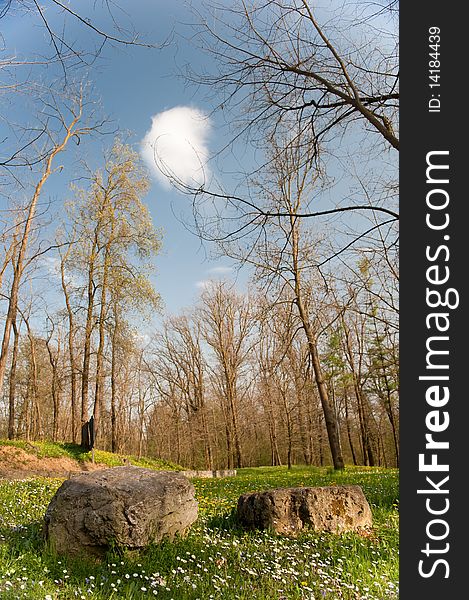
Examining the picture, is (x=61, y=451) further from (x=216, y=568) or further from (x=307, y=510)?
(x=216, y=568)

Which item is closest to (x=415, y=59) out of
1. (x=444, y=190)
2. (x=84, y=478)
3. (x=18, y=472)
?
(x=444, y=190)

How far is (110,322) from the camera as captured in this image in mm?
21375

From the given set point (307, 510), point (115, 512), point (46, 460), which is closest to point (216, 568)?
point (115, 512)

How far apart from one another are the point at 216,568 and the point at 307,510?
1830 millimetres

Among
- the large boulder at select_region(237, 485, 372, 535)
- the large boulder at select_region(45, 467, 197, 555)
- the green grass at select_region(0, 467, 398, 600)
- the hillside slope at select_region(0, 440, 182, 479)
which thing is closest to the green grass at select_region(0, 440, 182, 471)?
the hillside slope at select_region(0, 440, 182, 479)

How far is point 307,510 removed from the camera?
628 centimetres

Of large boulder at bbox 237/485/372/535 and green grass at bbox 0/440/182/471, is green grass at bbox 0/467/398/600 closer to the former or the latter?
large boulder at bbox 237/485/372/535

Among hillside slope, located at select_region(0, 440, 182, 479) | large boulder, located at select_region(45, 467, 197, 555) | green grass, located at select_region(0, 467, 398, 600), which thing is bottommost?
hillside slope, located at select_region(0, 440, 182, 479)

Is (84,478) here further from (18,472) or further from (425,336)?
(18,472)

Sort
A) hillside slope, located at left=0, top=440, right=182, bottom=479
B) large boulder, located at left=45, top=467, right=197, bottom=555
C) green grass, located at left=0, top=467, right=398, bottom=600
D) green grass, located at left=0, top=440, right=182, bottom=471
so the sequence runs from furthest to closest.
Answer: green grass, located at left=0, top=440, right=182, bottom=471 → hillside slope, located at left=0, top=440, right=182, bottom=479 → large boulder, located at left=45, top=467, right=197, bottom=555 → green grass, located at left=0, top=467, right=398, bottom=600

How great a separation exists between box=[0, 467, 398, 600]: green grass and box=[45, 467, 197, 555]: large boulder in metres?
0.17

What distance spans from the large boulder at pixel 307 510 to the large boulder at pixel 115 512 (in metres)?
0.89

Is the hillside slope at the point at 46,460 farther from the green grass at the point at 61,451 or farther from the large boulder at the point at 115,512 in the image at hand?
the large boulder at the point at 115,512

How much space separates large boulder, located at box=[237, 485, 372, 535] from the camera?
20.5 ft
